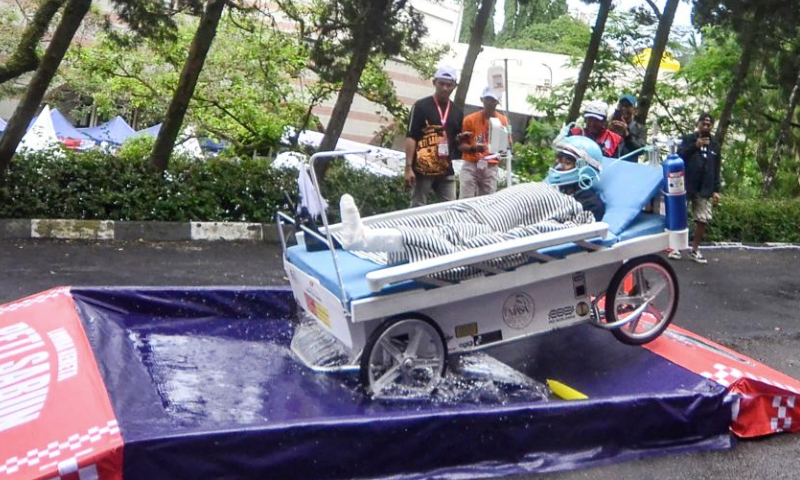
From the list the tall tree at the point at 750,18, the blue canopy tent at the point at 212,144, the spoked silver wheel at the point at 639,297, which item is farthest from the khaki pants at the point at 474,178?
the blue canopy tent at the point at 212,144

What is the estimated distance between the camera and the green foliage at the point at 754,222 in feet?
48.3

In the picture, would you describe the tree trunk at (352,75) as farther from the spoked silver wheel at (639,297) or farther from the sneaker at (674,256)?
the spoked silver wheel at (639,297)

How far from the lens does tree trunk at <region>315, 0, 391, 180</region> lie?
12625 millimetres

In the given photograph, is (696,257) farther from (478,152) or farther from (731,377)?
(731,377)

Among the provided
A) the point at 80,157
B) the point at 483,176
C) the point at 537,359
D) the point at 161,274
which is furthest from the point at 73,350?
the point at 80,157

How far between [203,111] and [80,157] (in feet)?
18.7

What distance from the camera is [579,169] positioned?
6.84 m

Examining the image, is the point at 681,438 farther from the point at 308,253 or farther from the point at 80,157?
the point at 80,157

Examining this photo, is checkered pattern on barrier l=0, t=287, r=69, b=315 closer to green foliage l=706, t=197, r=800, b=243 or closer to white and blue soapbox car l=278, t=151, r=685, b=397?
white and blue soapbox car l=278, t=151, r=685, b=397

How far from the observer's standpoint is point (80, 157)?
11.8 meters

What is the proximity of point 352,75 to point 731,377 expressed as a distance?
8.09 meters

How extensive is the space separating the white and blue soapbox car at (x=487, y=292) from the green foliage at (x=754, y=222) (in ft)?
26.7

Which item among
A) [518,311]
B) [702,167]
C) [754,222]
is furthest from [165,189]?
[754,222]

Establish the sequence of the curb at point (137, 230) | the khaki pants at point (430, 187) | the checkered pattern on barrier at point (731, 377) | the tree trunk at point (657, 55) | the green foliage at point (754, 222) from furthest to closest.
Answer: the tree trunk at point (657, 55), the green foliage at point (754, 222), the curb at point (137, 230), the khaki pants at point (430, 187), the checkered pattern on barrier at point (731, 377)
